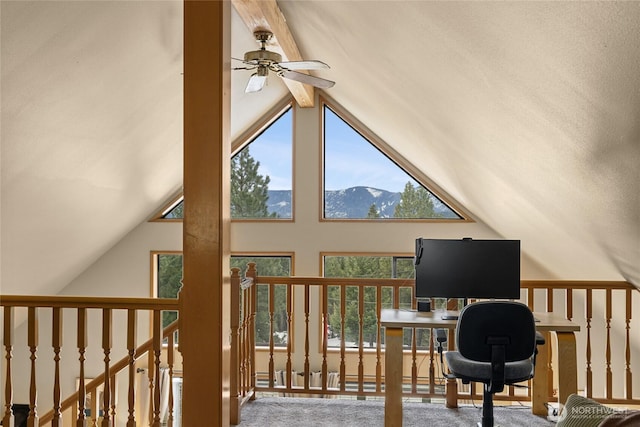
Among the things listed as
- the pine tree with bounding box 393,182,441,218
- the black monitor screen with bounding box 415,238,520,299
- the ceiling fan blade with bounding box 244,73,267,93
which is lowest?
the black monitor screen with bounding box 415,238,520,299

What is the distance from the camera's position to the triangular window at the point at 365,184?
6863 millimetres

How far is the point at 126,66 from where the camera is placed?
3.96 metres

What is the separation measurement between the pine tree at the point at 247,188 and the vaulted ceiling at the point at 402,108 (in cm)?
81

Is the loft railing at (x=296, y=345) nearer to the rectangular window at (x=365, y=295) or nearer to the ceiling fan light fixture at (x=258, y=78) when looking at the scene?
the rectangular window at (x=365, y=295)

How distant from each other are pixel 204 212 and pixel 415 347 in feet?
7.70

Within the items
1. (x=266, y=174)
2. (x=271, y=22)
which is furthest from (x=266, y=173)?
(x=271, y=22)

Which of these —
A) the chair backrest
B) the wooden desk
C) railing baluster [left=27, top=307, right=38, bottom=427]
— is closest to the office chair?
the chair backrest

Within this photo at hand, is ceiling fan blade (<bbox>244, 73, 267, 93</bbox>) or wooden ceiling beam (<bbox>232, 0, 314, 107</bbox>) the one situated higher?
wooden ceiling beam (<bbox>232, 0, 314, 107</bbox>)

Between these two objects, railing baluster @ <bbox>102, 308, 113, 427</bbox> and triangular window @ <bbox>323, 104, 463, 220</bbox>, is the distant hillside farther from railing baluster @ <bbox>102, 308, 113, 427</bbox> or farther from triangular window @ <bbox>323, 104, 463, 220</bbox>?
railing baluster @ <bbox>102, 308, 113, 427</bbox>

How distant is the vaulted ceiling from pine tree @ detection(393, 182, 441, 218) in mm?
455

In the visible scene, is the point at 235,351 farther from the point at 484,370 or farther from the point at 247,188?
the point at 247,188

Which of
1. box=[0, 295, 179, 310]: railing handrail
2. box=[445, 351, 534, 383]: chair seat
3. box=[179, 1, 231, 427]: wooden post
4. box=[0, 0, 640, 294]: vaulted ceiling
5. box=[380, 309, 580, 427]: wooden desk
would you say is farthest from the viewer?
box=[380, 309, 580, 427]: wooden desk

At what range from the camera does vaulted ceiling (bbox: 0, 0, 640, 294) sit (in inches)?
85.7

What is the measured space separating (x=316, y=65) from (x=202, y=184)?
1.59 meters
